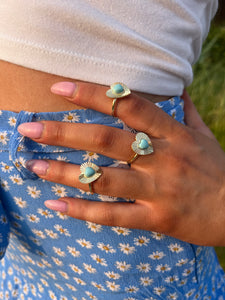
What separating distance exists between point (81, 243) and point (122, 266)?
132 mm

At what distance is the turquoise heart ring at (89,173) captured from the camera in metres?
0.75

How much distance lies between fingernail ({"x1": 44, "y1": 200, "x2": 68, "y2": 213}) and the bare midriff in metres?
0.24

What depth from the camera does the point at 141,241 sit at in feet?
2.81

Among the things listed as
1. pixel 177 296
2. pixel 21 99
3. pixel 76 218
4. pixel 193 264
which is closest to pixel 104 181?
pixel 76 218

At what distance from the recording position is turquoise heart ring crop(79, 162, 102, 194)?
2.46ft

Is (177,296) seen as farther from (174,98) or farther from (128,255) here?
(174,98)

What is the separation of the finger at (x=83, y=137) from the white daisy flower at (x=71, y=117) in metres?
0.02

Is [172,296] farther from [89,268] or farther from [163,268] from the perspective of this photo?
[89,268]

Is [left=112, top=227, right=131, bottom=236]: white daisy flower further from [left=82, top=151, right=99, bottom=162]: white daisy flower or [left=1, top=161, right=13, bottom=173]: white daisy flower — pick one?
[left=1, top=161, right=13, bottom=173]: white daisy flower

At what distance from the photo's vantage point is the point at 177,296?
1007 millimetres

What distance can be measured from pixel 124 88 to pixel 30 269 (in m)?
0.76

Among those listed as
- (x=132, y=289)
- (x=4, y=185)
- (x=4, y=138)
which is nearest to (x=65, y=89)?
(x=4, y=138)

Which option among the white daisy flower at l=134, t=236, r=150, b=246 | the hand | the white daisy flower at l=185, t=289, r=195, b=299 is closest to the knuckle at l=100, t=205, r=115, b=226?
the hand

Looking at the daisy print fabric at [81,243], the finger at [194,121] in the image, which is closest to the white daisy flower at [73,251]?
the daisy print fabric at [81,243]
